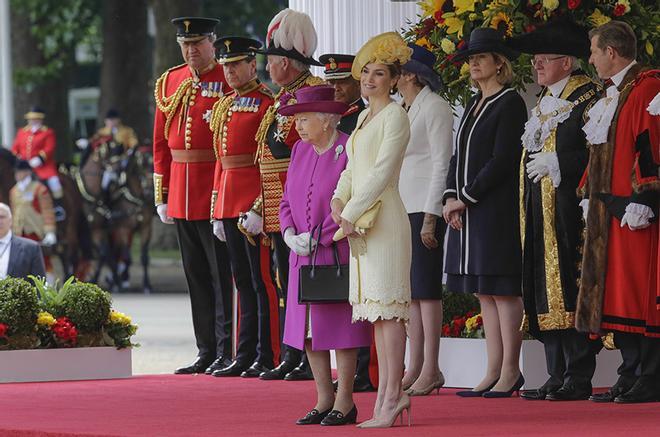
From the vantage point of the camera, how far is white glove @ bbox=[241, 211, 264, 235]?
1040cm

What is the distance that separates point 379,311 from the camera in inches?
309

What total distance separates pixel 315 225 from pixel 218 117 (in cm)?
267

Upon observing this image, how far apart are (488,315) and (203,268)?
2429 mm

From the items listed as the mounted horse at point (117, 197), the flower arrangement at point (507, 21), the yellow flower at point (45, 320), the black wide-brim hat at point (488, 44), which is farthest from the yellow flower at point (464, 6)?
the mounted horse at point (117, 197)

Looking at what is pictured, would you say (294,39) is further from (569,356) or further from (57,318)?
(569,356)

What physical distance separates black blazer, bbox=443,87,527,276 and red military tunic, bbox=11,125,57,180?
48.2 ft

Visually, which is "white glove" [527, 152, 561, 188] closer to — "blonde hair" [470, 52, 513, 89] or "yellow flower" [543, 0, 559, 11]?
"blonde hair" [470, 52, 513, 89]

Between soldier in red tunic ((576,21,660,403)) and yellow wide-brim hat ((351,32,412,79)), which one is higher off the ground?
yellow wide-brim hat ((351,32,412,79))

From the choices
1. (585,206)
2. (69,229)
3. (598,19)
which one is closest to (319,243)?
(585,206)

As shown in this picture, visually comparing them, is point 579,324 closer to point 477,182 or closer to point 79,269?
point 477,182

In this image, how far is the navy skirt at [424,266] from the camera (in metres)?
9.52

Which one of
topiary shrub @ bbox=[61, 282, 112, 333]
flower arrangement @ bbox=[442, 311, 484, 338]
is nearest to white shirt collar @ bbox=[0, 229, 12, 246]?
topiary shrub @ bbox=[61, 282, 112, 333]

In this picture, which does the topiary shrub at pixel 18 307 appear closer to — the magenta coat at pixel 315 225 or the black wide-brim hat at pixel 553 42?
the magenta coat at pixel 315 225

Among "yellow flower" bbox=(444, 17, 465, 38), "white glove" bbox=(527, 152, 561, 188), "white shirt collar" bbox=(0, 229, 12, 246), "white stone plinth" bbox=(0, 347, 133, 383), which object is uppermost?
"yellow flower" bbox=(444, 17, 465, 38)
